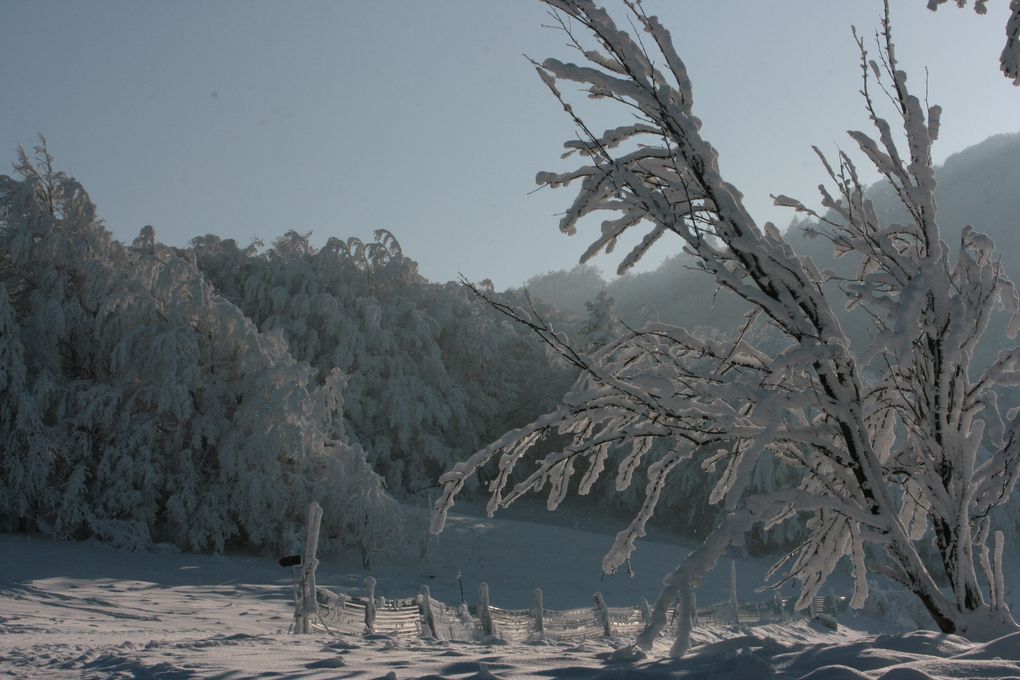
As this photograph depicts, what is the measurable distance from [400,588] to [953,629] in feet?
48.8

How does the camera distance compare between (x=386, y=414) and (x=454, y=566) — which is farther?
(x=386, y=414)

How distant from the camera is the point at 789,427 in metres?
5.18

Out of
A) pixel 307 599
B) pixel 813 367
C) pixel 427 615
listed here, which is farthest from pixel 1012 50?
pixel 427 615

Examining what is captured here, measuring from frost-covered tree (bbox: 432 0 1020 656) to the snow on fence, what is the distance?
6.06 m

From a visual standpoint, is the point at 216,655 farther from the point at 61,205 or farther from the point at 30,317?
the point at 61,205

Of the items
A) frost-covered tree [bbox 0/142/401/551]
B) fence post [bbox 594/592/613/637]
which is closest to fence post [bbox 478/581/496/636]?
fence post [bbox 594/592/613/637]

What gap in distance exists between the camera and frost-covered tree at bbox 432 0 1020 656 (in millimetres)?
4949

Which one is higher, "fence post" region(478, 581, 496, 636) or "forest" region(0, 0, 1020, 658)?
"forest" region(0, 0, 1020, 658)

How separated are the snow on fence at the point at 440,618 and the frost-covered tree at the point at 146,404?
267 inches

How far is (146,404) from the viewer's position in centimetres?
2102

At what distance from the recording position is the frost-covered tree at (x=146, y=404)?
63.6ft

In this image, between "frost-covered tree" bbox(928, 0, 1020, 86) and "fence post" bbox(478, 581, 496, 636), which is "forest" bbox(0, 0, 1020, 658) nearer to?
"frost-covered tree" bbox(928, 0, 1020, 86)

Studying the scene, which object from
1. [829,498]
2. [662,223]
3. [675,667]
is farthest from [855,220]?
[675,667]

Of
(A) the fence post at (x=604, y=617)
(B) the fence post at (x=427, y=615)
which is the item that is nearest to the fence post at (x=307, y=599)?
(B) the fence post at (x=427, y=615)
